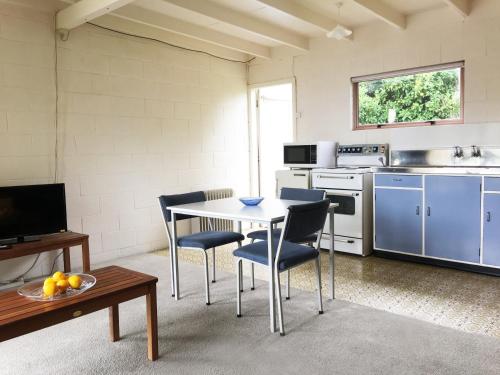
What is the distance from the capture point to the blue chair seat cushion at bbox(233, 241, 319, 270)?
271cm

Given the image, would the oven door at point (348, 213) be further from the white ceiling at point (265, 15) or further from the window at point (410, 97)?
the white ceiling at point (265, 15)

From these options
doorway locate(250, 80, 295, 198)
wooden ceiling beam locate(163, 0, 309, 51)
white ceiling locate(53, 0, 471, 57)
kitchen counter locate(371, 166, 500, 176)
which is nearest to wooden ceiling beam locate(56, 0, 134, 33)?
white ceiling locate(53, 0, 471, 57)

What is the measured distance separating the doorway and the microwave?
2.49 ft

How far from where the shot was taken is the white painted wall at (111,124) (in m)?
3.88

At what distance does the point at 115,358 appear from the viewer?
7.89 ft

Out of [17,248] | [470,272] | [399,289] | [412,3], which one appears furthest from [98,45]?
[470,272]

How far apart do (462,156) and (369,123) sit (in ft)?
3.83

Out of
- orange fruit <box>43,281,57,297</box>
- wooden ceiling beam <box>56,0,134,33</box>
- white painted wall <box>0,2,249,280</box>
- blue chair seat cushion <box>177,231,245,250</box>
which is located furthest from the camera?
white painted wall <box>0,2,249,280</box>

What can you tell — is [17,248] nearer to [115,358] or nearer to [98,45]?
[115,358]

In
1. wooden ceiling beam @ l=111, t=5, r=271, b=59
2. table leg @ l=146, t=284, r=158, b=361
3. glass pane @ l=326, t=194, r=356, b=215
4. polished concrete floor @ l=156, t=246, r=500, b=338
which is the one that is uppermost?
wooden ceiling beam @ l=111, t=5, r=271, b=59

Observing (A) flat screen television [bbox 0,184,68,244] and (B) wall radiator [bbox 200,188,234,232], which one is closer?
(A) flat screen television [bbox 0,184,68,244]

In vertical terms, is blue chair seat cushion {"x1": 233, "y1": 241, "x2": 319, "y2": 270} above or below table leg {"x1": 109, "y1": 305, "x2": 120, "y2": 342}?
above

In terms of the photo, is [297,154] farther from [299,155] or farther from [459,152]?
[459,152]

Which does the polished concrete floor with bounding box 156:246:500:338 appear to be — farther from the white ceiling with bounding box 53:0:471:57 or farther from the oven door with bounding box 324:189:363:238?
the white ceiling with bounding box 53:0:471:57
